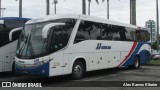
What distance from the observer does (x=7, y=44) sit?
61.0 ft

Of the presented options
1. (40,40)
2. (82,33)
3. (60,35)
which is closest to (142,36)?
(82,33)

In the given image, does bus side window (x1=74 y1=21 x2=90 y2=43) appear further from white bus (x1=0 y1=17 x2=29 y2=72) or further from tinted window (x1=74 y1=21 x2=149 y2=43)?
white bus (x1=0 y1=17 x2=29 y2=72)

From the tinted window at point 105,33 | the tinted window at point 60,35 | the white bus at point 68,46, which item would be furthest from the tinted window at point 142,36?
the tinted window at point 60,35

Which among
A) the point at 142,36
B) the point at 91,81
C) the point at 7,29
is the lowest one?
the point at 91,81

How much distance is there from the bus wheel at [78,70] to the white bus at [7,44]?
3742mm

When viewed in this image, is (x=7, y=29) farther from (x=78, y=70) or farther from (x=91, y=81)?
(x=91, y=81)

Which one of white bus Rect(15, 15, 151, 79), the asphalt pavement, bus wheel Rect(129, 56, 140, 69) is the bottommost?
the asphalt pavement

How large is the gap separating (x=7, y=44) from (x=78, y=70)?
164 inches

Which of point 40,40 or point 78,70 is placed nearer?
point 40,40

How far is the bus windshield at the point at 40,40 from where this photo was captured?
50.9ft

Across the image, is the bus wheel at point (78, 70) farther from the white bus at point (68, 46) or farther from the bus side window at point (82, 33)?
the bus side window at point (82, 33)

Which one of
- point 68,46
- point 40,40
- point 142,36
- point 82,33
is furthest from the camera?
point 142,36

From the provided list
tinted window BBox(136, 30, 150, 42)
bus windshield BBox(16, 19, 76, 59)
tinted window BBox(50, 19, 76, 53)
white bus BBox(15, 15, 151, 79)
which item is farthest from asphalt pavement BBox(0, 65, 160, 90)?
tinted window BBox(136, 30, 150, 42)

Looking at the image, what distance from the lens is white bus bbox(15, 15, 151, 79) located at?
50.9 ft
